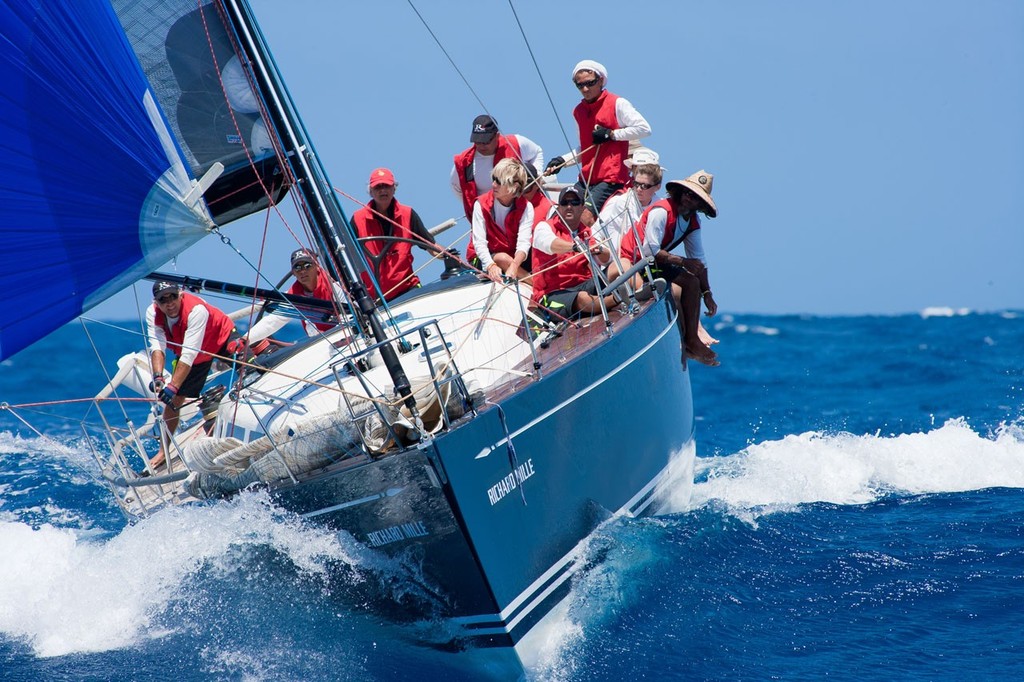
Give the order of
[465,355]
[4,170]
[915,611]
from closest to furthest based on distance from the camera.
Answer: [4,170] < [915,611] < [465,355]

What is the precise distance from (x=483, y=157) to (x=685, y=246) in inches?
63.0

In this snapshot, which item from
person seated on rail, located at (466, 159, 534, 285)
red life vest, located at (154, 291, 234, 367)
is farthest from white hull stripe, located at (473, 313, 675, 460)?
red life vest, located at (154, 291, 234, 367)

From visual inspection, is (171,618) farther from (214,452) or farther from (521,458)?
(521,458)

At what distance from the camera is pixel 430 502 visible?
4750mm

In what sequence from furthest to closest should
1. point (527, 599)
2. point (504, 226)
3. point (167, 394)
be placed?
point (504, 226) < point (167, 394) < point (527, 599)

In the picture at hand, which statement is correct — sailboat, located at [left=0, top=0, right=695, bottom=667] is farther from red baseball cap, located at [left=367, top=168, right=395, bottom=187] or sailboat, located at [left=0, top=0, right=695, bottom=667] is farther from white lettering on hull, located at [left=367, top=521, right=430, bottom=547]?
red baseball cap, located at [left=367, top=168, right=395, bottom=187]

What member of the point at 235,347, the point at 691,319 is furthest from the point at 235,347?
the point at 691,319

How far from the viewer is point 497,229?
720 cm

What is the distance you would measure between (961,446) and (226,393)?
19.5ft

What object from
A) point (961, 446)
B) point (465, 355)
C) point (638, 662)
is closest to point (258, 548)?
point (465, 355)

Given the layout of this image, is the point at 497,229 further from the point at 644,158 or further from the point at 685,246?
the point at 685,246

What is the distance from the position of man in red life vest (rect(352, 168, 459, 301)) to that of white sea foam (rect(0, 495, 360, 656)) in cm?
251

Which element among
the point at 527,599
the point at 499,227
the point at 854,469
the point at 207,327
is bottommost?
the point at 854,469

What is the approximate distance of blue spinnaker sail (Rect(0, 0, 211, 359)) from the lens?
505 centimetres
